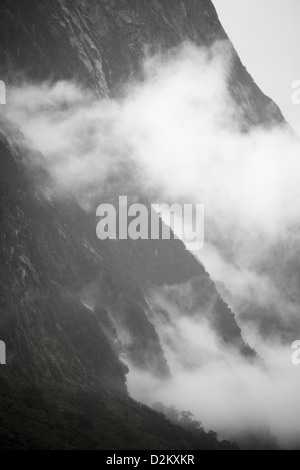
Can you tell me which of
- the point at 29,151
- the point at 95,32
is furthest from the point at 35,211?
the point at 95,32

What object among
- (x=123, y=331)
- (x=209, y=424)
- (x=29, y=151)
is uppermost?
(x=29, y=151)

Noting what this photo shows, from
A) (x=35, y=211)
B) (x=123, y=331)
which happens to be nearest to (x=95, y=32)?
(x=35, y=211)

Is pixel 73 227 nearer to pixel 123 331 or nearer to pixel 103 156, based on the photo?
pixel 123 331

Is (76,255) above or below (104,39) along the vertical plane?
below

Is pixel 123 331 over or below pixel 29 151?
below

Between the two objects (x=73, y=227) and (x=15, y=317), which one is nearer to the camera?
(x=15, y=317)

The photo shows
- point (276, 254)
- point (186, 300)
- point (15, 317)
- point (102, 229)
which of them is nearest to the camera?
point (15, 317)

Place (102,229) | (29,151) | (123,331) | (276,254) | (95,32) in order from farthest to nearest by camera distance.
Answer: (276,254) < (95,32) < (102,229) < (29,151) < (123,331)

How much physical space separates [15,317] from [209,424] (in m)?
45.5

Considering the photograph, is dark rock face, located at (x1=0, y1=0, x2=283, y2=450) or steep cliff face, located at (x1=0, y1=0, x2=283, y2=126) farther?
steep cliff face, located at (x1=0, y1=0, x2=283, y2=126)

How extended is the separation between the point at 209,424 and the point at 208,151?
326ft

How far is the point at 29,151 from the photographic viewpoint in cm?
9038

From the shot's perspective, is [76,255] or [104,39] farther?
[104,39]

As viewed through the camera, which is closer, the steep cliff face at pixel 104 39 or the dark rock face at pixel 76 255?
the dark rock face at pixel 76 255
